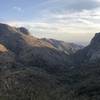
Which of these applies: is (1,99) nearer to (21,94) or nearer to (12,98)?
(12,98)

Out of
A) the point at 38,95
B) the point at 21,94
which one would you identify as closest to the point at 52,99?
the point at 38,95

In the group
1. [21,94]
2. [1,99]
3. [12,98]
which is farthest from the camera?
[21,94]

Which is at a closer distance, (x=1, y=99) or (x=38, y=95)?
(x=1, y=99)

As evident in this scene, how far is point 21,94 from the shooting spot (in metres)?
198

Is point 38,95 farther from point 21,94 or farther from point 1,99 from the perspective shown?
point 1,99

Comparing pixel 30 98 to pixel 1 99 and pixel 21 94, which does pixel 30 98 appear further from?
pixel 1 99

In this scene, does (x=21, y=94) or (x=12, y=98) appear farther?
(x=21, y=94)

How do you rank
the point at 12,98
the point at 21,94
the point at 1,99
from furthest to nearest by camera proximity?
the point at 21,94, the point at 12,98, the point at 1,99

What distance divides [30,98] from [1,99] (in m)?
26.1

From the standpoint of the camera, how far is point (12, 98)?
184 meters

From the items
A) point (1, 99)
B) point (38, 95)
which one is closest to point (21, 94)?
point (38, 95)

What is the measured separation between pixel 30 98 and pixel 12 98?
38.8 ft

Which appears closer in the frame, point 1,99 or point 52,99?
point 1,99

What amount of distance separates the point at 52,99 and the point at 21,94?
2218cm
